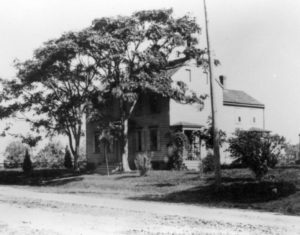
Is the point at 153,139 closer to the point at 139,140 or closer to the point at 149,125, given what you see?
the point at 149,125

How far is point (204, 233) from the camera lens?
9766mm

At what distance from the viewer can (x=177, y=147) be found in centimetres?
3169

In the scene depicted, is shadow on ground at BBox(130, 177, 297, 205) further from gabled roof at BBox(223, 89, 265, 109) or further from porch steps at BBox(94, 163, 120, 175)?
gabled roof at BBox(223, 89, 265, 109)

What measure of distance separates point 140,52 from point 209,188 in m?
13.4

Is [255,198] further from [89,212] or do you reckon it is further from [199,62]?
[199,62]

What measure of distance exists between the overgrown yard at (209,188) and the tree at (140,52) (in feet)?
19.9

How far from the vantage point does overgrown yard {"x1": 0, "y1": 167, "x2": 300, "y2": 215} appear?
1548 centimetres

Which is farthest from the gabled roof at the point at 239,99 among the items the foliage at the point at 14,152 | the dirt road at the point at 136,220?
the foliage at the point at 14,152

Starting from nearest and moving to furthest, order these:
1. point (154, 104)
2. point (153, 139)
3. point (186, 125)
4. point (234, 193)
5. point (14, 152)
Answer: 1. point (234, 193)
2. point (186, 125)
3. point (154, 104)
4. point (153, 139)
5. point (14, 152)

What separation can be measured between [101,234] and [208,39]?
11.2 m

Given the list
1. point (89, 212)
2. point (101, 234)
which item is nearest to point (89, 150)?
point (89, 212)

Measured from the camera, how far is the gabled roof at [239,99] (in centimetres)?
3794

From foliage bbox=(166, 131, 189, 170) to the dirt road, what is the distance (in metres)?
15.2

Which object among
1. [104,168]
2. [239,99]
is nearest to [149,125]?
[104,168]
